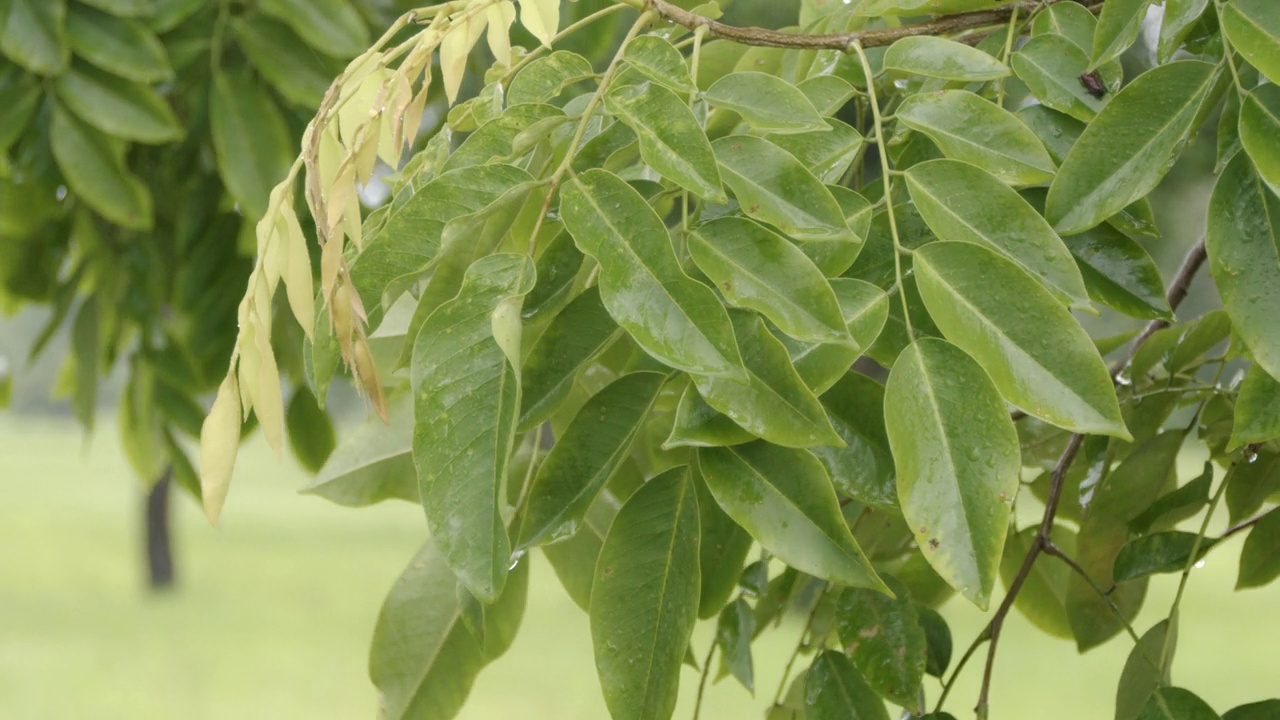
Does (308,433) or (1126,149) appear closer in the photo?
(1126,149)

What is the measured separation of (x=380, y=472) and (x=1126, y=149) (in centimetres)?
16

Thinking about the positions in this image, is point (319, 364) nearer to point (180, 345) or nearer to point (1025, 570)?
point (1025, 570)

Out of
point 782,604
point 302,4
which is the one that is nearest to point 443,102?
point 302,4

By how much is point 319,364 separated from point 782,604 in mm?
144

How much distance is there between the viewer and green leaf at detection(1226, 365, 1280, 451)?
0.16m

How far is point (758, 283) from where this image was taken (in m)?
0.14

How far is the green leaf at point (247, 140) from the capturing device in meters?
0.48

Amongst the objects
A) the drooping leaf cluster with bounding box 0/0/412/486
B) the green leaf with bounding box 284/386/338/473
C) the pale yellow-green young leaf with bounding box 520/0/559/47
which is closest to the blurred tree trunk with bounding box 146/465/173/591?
the drooping leaf cluster with bounding box 0/0/412/486

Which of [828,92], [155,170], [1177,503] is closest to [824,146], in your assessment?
[828,92]

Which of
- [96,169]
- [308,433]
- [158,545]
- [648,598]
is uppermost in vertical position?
[648,598]

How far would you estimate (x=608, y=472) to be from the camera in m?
0.16

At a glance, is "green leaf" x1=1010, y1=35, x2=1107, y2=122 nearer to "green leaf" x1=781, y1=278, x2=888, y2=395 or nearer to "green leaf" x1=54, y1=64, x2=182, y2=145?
"green leaf" x1=781, y1=278, x2=888, y2=395

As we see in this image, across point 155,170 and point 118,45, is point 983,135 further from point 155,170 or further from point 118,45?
point 155,170

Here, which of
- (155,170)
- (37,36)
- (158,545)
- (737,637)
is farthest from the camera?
(158,545)
